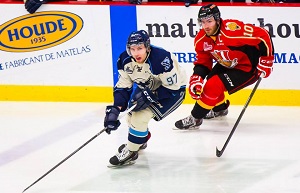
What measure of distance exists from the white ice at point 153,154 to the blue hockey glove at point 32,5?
788 millimetres

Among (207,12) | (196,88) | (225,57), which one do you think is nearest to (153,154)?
(196,88)

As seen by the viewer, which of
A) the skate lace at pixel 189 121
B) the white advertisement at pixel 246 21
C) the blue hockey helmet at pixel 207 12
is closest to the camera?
the blue hockey helmet at pixel 207 12

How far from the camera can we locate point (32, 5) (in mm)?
5516

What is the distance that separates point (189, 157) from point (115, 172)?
1.78 feet

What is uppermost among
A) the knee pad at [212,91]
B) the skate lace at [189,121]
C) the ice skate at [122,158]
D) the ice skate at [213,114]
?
the knee pad at [212,91]

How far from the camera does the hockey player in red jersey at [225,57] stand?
459cm

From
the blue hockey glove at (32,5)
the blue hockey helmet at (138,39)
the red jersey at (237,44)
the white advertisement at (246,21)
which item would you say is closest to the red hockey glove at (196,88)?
the red jersey at (237,44)

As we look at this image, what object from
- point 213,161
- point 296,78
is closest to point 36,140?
point 213,161

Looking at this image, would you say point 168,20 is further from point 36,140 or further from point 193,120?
point 36,140

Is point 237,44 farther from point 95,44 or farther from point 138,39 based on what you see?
point 95,44

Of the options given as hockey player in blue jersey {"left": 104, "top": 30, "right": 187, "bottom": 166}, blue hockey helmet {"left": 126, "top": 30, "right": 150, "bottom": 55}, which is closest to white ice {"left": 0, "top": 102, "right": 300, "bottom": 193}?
hockey player in blue jersey {"left": 104, "top": 30, "right": 187, "bottom": 166}

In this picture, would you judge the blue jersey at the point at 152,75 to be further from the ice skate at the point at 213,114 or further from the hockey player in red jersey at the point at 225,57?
the ice skate at the point at 213,114

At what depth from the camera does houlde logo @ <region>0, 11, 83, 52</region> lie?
18.4ft

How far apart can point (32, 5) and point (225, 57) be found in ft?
5.69
